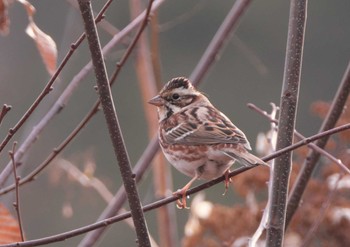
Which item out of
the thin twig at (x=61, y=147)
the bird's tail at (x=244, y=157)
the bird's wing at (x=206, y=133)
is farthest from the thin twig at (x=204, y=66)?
the thin twig at (x=61, y=147)

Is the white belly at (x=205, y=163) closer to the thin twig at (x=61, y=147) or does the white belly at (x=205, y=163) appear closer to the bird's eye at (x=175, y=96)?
the bird's eye at (x=175, y=96)

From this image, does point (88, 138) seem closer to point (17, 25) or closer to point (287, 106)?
point (17, 25)

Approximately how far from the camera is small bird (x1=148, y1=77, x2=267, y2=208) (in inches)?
140

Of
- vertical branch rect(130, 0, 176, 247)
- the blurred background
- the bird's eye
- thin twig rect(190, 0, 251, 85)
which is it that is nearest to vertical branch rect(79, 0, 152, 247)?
thin twig rect(190, 0, 251, 85)

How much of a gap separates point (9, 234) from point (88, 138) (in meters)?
9.10

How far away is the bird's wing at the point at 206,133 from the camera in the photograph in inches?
143

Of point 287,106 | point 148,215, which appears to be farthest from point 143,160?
point 148,215

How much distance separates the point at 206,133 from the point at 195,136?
4 centimetres

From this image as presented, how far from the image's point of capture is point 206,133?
3.75m

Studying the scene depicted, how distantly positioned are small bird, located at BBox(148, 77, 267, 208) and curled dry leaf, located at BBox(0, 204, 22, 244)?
0.60m

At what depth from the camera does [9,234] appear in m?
2.78

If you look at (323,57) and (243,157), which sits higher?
(243,157)

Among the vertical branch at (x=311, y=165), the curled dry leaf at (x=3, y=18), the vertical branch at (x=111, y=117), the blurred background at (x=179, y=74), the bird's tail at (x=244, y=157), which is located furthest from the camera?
the blurred background at (x=179, y=74)

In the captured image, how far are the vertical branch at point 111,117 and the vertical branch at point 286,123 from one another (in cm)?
50
